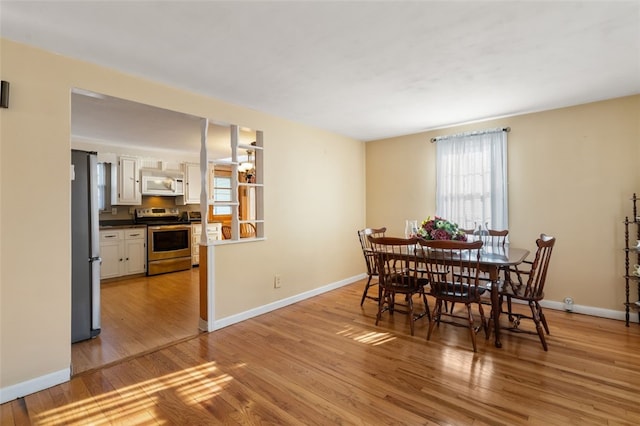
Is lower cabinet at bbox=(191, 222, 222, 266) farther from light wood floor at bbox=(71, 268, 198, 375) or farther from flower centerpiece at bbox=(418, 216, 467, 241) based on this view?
flower centerpiece at bbox=(418, 216, 467, 241)

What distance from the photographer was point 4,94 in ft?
6.57

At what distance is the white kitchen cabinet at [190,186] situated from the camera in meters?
6.55

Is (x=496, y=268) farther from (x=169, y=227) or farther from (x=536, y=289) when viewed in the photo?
(x=169, y=227)

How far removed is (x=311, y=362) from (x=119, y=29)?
276 centimetres

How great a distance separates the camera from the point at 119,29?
201 centimetres

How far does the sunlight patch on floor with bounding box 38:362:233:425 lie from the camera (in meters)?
1.86

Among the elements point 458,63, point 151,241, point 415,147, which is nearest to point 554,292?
point 415,147

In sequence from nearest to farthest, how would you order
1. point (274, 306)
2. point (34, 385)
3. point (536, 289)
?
point (34, 385) → point (536, 289) → point (274, 306)

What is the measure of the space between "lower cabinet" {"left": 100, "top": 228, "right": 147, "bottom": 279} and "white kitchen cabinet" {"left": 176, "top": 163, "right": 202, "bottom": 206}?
3.83ft

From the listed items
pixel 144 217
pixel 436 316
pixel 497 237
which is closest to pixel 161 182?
pixel 144 217

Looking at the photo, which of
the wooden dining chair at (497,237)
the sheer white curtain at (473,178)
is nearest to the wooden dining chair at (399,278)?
the wooden dining chair at (497,237)

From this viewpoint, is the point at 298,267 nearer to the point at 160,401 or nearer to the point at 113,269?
the point at 160,401

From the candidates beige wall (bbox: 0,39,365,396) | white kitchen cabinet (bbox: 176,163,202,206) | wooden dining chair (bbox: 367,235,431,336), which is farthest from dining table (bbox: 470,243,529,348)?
white kitchen cabinet (bbox: 176,163,202,206)

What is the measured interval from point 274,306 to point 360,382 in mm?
1846
